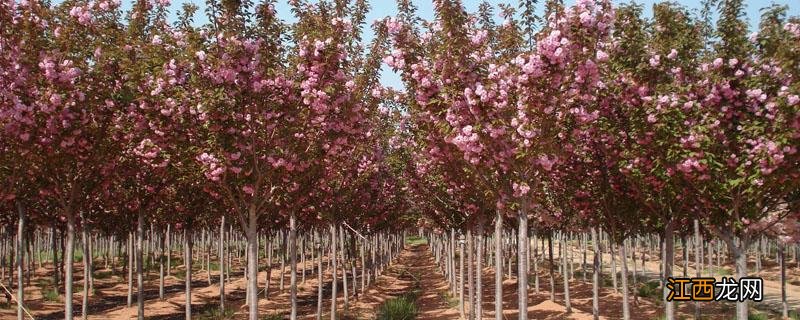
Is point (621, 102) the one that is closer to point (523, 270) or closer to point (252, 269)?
point (523, 270)

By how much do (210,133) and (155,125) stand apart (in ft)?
3.45

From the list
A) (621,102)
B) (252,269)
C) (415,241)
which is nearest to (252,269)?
(252,269)

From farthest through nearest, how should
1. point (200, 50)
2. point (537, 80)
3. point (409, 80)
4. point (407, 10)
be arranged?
1. point (407, 10)
2. point (409, 80)
3. point (200, 50)
4. point (537, 80)

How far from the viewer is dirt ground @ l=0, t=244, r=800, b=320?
68.2ft

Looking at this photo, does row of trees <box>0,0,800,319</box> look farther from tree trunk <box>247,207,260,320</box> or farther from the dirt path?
the dirt path

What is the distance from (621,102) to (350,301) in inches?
603

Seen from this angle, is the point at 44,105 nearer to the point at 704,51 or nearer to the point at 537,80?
the point at 537,80

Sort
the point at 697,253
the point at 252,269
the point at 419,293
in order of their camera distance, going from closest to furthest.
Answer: the point at 252,269, the point at 697,253, the point at 419,293

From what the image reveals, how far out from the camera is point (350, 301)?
80.0 feet

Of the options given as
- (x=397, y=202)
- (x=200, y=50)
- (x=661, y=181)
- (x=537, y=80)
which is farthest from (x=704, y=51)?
(x=397, y=202)

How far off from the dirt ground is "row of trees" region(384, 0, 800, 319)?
895 cm

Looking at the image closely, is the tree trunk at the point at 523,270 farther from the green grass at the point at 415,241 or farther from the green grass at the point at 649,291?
the green grass at the point at 415,241

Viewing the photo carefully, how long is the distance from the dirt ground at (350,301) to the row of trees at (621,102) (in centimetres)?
895

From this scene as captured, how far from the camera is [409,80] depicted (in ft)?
37.8
